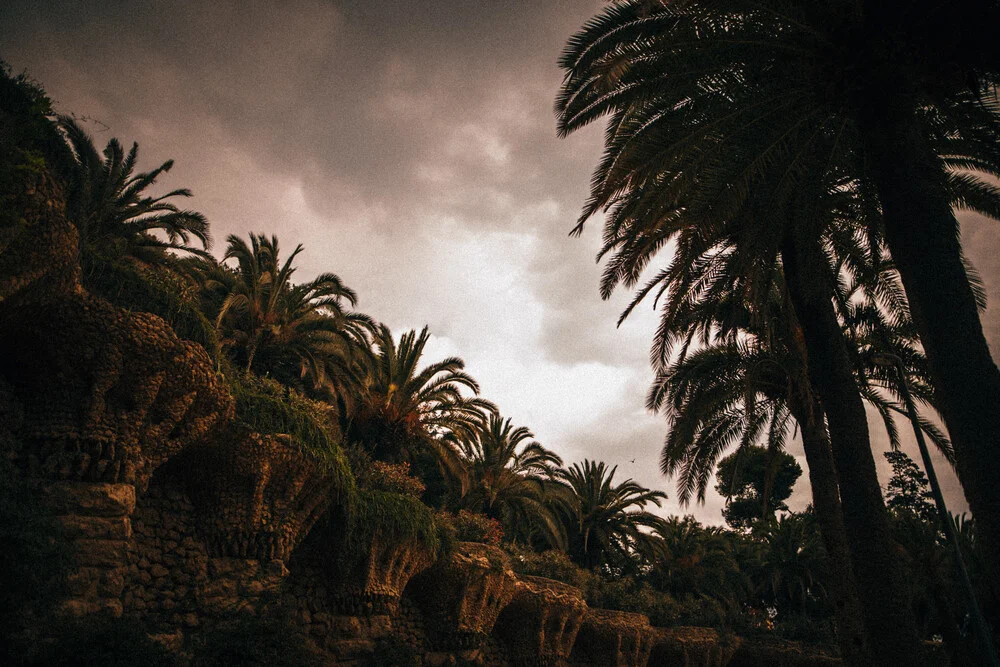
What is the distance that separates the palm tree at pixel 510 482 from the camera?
79.5 ft

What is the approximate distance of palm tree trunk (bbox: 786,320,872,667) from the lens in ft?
37.4

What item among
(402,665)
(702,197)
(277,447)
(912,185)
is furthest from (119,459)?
(912,185)

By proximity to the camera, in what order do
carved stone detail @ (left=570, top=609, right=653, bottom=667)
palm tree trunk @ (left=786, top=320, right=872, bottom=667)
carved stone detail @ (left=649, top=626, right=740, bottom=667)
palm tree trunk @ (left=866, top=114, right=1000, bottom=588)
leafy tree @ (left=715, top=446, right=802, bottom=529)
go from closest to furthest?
palm tree trunk @ (left=866, top=114, right=1000, bottom=588)
palm tree trunk @ (left=786, top=320, right=872, bottom=667)
carved stone detail @ (left=570, top=609, right=653, bottom=667)
carved stone detail @ (left=649, top=626, right=740, bottom=667)
leafy tree @ (left=715, top=446, right=802, bottom=529)

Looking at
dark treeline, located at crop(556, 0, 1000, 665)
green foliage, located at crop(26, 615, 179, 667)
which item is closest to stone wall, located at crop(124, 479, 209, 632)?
green foliage, located at crop(26, 615, 179, 667)

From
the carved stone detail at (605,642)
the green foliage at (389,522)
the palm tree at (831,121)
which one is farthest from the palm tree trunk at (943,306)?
the carved stone detail at (605,642)

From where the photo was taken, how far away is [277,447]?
11.2 meters

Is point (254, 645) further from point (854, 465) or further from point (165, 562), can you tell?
point (854, 465)

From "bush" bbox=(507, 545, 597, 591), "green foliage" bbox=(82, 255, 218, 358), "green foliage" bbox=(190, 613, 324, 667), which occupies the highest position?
"green foliage" bbox=(82, 255, 218, 358)

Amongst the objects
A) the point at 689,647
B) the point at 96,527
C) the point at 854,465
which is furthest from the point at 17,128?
the point at 689,647

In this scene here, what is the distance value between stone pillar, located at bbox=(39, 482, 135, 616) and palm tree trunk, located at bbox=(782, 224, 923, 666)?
34.9 ft

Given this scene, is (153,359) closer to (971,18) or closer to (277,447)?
(277,447)

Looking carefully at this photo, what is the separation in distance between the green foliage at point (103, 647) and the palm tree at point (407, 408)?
1122cm

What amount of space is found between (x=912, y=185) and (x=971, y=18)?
67.0 inches

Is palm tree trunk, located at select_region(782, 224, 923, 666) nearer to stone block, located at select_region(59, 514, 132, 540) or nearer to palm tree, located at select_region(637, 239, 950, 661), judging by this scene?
palm tree, located at select_region(637, 239, 950, 661)
